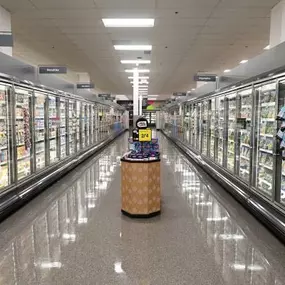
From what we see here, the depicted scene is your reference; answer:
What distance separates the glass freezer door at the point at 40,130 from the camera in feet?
22.6

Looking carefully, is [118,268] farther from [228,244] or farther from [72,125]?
[72,125]

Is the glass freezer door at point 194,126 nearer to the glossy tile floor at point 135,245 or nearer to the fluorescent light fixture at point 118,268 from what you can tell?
the glossy tile floor at point 135,245

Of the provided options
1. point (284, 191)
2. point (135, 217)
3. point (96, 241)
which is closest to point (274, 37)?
point (284, 191)

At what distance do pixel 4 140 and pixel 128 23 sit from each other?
13.6ft

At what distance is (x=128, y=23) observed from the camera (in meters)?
7.54

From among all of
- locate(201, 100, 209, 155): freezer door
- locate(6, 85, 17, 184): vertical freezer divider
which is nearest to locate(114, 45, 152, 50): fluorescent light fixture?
locate(201, 100, 209, 155): freezer door

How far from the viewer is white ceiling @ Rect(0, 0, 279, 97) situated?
6.26 meters

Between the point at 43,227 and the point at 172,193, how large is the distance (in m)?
2.94

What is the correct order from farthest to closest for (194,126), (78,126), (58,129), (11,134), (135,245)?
(194,126)
(78,126)
(58,129)
(11,134)
(135,245)

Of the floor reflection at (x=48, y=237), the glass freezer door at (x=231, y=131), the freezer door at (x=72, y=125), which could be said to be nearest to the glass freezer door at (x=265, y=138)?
the glass freezer door at (x=231, y=131)

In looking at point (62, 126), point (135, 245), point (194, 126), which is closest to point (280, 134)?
point (135, 245)

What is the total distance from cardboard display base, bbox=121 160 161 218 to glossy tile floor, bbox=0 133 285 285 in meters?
0.21

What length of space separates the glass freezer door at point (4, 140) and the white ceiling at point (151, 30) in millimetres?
2128

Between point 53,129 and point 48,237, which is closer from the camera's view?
point 48,237
